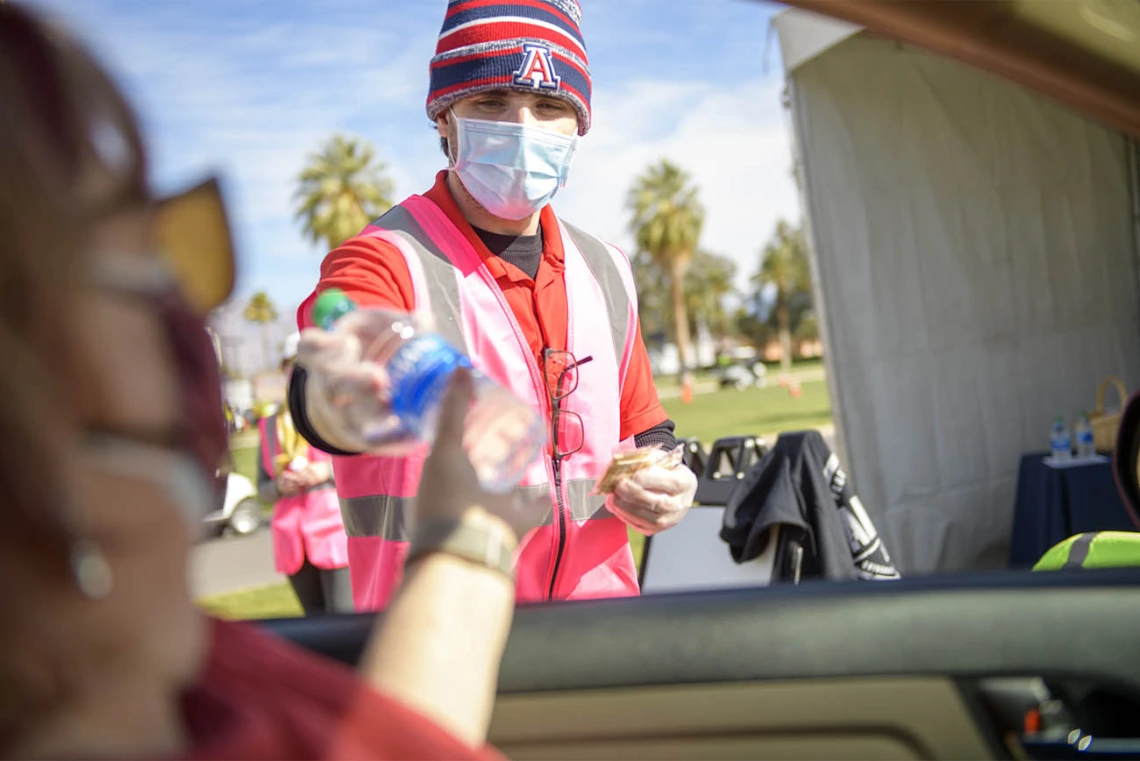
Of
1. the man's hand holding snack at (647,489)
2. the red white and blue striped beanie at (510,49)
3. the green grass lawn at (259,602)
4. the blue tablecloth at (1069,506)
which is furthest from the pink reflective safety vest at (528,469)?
the green grass lawn at (259,602)

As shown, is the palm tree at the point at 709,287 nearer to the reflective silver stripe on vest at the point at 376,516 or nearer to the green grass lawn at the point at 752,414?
the green grass lawn at the point at 752,414

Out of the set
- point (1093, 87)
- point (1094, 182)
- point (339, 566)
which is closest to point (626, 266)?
point (1093, 87)

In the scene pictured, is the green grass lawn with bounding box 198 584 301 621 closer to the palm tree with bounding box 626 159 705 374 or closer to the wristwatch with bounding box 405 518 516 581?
the wristwatch with bounding box 405 518 516 581

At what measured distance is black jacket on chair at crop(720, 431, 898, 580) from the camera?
13.1 ft

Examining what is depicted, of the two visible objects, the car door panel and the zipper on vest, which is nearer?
the car door panel

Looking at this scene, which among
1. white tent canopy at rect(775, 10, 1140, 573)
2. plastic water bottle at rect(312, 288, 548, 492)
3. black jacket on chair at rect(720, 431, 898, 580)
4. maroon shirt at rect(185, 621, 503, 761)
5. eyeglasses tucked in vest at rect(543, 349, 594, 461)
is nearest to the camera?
maroon shirt at rect(185, 621, 503, 761)

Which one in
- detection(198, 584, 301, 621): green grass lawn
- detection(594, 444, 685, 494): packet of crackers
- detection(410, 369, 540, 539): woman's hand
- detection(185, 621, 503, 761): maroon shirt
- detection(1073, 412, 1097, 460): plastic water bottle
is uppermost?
detection(410, 369, 540, 539): woman's hand

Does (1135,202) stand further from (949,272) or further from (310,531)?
(310,531)

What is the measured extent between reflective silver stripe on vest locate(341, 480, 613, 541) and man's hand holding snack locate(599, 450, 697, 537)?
0.07m

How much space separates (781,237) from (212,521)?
7627 cm

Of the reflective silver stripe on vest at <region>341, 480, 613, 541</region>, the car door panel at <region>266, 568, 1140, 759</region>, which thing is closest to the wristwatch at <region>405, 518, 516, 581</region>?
the car door panel at <region>266, 568, 1140, 759</region>

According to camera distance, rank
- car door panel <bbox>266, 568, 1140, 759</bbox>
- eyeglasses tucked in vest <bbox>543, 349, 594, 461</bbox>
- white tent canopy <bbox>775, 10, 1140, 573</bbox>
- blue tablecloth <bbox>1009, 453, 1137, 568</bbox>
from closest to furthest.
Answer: car door panel <bbox>266, 568, 1140, 759</bbox> → eyeglasses tucked in vest <bbox>543, 349, 594, 461</bbox> → blue tablecloth <bbox>1009, 453, 1137, 568</bbox> → white tent canopy <bbox>775, 10, 1140, 573</bbox>

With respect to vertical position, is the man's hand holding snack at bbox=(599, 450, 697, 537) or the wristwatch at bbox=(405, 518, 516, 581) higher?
the wristwatch at bbox=(405, 518, 516, 581)

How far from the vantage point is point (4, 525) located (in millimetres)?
627
